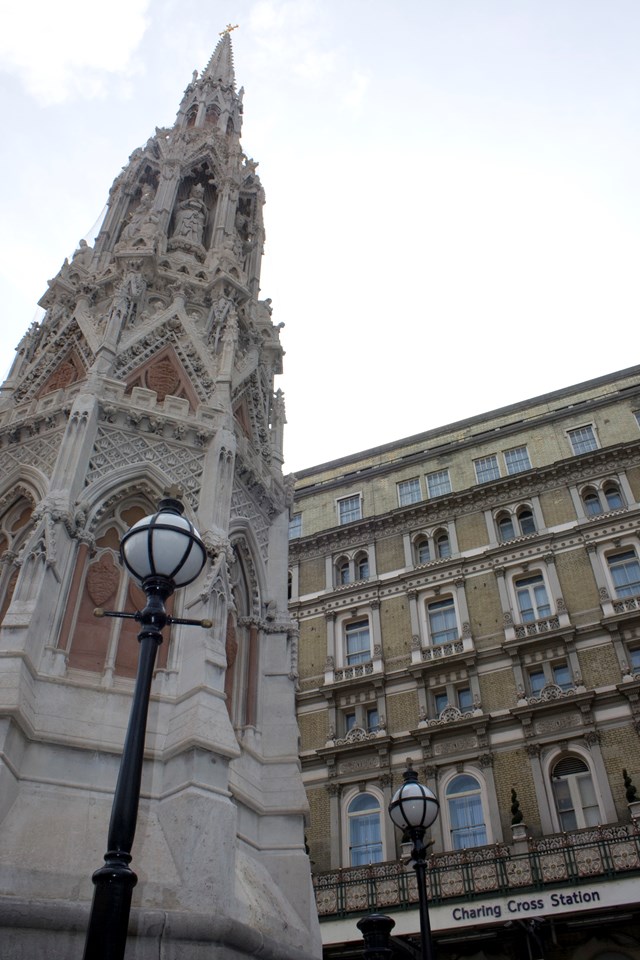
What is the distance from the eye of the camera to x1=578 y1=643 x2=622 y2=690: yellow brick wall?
25.2m

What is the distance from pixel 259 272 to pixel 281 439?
247 inches

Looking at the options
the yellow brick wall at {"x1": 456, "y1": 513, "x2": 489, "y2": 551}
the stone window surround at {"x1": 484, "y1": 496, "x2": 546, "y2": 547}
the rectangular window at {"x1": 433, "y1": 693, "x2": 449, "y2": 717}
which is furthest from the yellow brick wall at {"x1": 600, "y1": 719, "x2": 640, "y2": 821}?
the yellow brick wall at {"x1": 456, "y1": 513, "x2": 489, "y2": 551}

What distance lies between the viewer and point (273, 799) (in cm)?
1358

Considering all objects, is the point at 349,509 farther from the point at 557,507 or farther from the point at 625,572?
the point at 625,572

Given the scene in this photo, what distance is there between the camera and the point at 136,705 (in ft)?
21.5

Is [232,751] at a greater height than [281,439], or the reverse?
[281,439]

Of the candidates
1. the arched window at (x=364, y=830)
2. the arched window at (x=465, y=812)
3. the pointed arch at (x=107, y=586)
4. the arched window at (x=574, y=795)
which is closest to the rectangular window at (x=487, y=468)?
the arched window at (x=574, y=795)

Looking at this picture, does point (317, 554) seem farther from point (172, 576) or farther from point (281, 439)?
point (172, 576)

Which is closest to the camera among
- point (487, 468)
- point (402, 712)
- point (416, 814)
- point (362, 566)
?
point (416, 814)

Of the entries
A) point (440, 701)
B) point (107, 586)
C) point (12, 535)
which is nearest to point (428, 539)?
point (440, 701)

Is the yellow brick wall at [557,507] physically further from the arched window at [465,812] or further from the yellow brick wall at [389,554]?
the arched window at [465,812]

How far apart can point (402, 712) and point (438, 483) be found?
1076 centimetres

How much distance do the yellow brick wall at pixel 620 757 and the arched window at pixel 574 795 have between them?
27.7 inches

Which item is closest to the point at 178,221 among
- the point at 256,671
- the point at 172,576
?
the point at 256,671
